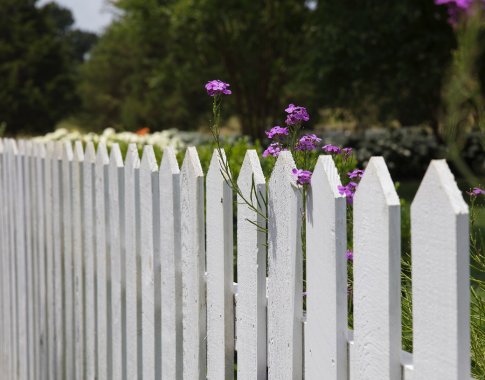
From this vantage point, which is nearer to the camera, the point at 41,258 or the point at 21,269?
the point at 41,258

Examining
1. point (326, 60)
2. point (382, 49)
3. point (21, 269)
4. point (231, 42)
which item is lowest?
point (21, 269)

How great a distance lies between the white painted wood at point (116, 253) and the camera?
275 cm

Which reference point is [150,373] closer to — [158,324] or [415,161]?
[158,324]

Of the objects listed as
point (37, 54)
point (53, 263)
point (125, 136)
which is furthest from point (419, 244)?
point (37, 54)

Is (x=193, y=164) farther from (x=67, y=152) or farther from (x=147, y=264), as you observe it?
(x=67, y=152)

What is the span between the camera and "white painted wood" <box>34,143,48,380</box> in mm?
3678

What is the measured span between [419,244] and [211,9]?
56.8ft

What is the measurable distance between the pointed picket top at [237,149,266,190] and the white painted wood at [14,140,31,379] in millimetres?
2403

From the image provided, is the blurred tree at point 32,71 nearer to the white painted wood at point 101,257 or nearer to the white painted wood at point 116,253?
the white painted wood at point 101,257

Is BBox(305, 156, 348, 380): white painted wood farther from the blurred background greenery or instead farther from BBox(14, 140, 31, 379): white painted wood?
the blurred background greenery

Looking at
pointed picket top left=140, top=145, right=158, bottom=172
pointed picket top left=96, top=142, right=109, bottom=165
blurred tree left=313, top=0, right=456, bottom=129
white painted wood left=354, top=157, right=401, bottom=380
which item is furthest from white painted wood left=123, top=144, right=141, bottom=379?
blurred tree left=313, top=0, right=456, bottom=129

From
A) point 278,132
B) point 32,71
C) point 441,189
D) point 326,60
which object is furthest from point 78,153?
point 32,71

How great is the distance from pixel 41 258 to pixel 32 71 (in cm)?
3653

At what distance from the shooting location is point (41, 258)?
12.1 feet
